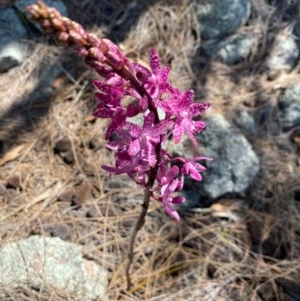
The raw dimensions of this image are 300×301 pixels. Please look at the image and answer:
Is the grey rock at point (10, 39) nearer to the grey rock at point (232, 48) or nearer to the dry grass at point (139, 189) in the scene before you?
the dry grass at point (139, 189)

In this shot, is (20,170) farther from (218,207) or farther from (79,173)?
(218,207)

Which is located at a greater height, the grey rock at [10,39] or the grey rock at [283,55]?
the grey rock at [10,39]

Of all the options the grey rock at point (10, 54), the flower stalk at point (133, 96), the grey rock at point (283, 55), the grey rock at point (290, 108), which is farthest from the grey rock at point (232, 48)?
the flower stalk at point (133, 96)

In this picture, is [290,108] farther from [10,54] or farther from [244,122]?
[10,54]

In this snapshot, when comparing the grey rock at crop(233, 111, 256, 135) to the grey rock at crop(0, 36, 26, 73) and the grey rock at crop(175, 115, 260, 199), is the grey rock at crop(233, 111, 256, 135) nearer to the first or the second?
the grey rock at crop(175, 115, 260, 199)

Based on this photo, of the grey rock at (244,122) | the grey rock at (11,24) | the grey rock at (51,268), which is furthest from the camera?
the grey rock at (11,24)

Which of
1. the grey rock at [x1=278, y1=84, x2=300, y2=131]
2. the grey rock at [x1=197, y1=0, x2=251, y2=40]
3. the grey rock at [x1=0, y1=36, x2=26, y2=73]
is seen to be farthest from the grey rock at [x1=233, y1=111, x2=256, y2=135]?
the grey rock at [x1=0, y1=36, x2=26, y2=73]
